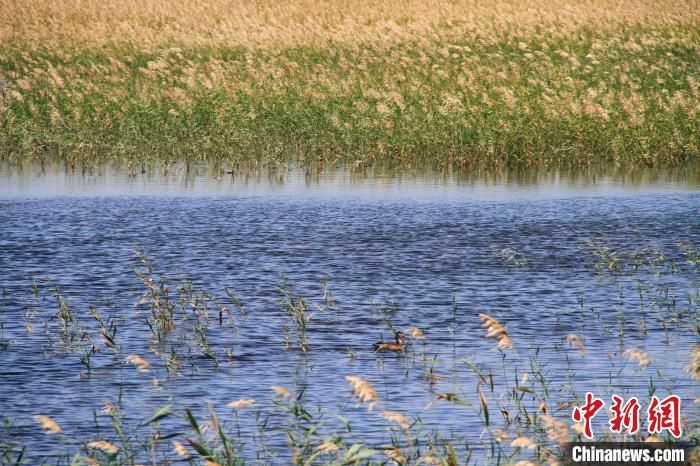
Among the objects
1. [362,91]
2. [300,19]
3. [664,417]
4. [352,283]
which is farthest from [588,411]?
[300,19]

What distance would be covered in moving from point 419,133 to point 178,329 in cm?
1219

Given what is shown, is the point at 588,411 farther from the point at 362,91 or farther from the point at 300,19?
the point at 300,19

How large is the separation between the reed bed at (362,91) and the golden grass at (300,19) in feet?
0.31

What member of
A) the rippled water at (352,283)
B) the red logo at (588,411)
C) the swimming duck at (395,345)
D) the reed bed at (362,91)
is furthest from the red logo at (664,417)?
the reed bed at (362,91)

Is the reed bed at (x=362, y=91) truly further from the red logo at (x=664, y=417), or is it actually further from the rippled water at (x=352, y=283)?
the red logo at (x=664, y=417)

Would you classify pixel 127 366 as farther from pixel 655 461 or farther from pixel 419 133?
pixel 419 133

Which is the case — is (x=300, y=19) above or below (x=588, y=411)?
above

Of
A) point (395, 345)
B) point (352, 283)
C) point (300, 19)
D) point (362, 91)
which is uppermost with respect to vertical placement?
point (300, 19)

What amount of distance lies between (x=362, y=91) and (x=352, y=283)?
11836 mm

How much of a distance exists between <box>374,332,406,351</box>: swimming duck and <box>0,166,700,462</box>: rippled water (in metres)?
0.12

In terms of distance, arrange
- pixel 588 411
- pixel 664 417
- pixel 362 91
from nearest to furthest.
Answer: pixel 664 417
pixel 588 411
pixel 362 91

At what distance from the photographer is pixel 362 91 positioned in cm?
2591

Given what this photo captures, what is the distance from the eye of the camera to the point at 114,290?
14.1 meters

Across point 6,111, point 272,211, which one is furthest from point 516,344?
point 6,111
